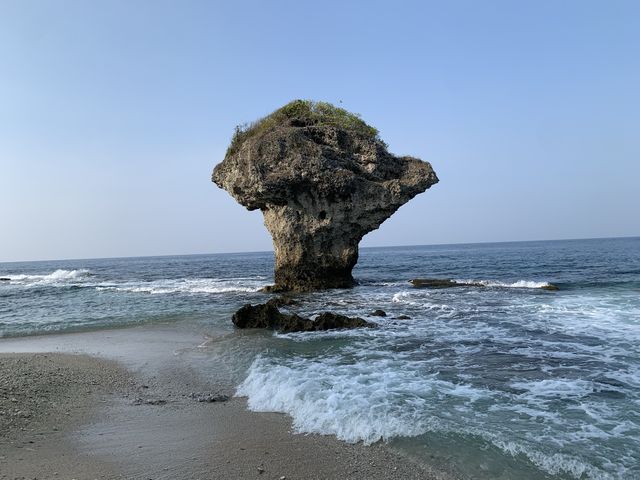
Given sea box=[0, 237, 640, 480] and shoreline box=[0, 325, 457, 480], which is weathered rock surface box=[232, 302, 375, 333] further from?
shoreline box=[0, 325, 457, 480]

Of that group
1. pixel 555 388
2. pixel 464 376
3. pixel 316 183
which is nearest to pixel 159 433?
pixel 464 376

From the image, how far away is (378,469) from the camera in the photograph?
5.15m

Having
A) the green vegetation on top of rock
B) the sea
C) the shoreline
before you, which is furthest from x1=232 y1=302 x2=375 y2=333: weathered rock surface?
the green vegetation on top of rock

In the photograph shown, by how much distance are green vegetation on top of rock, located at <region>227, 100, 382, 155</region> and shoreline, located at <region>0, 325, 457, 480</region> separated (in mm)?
17624

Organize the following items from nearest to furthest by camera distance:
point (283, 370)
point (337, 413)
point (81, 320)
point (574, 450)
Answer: point (574, 450), point (337, 413), point (283, 370), point (81, 320)

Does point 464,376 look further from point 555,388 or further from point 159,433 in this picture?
point 159,433

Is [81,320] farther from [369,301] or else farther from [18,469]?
[18,469]

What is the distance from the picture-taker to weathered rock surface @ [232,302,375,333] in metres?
13.8

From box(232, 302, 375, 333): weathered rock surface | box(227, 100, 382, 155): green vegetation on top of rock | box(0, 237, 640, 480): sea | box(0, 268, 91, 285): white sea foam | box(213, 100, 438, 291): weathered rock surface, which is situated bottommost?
box(0, 237, 640, 480): sea

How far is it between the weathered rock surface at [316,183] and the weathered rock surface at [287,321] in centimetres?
973

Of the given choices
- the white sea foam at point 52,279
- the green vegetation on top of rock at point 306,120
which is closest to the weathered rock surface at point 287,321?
the green vegetation on top of rock at point 306,120

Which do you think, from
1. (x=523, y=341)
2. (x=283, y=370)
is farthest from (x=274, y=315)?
(x=523, y=341)

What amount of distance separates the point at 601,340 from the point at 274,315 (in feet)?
31.9

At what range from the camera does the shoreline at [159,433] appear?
5180mm
